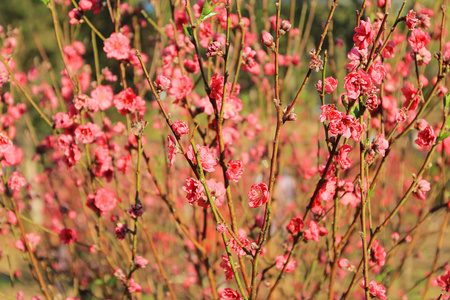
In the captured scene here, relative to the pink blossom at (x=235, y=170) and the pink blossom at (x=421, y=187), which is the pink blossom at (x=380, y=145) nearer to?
the pink blossom at (x=421, y=187)

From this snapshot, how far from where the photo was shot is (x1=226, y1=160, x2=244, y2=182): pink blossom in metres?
1.19

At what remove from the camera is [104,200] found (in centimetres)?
165

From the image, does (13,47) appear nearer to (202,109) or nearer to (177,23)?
(177,23)

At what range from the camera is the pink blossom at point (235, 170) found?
1.19 metres

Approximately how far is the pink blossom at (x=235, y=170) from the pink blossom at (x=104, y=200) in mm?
679

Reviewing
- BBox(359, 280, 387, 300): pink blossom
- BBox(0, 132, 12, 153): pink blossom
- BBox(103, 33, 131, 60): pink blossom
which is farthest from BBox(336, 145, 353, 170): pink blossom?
BBox(0, 132, 12, 153): pink blossom

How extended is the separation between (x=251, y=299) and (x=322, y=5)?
823 inches

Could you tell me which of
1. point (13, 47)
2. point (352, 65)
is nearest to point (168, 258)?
point (13, 47)

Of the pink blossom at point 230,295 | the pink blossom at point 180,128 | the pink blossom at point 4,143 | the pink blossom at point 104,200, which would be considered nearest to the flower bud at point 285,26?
the pink blossom at point 180,128

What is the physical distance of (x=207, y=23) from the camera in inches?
65.6

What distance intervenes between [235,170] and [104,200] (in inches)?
29.2

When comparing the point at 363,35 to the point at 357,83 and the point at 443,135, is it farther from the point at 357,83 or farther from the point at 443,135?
the point at 443,135

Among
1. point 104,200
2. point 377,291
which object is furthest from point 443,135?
point 104,200

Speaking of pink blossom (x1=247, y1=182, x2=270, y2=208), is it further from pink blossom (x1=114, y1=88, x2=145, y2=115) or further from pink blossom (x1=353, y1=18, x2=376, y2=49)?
pink blossom (x1=114, y1=88, x2=145, y2=115)
